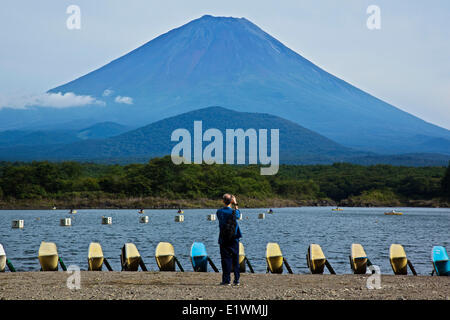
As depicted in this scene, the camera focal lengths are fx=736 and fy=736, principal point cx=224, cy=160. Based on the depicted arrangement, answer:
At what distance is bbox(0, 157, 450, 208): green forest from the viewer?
132 meters

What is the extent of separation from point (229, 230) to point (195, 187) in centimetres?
12475

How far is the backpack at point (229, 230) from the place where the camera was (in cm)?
1638

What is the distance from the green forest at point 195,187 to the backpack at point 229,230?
115273 millimetres

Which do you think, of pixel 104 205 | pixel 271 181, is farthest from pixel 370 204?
pixel 104 205

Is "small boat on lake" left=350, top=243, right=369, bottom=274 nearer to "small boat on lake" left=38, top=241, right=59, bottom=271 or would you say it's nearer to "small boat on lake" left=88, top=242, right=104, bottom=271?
"small boat on lake" left=88, top=242, right=104, bottom=271

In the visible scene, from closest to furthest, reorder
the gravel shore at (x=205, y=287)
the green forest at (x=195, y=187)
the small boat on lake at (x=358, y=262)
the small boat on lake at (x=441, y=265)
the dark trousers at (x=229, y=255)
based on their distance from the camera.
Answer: the gravel shore at (x=205, y=287) < the dark trousers at (x=229, y=255) < the small boat on lake at (x=441, y=265) < the small boat on lake at (x=358, y=262) < the green forest at (x=195, y=187)

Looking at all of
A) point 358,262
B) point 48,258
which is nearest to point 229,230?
point 358,262

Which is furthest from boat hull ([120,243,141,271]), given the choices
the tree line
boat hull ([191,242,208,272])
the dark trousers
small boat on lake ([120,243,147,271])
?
the tree line

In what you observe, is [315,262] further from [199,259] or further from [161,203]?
[161,203]

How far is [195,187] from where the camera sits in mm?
141000

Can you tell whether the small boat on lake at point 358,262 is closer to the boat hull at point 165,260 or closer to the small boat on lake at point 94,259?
the boat hull at point 165,260

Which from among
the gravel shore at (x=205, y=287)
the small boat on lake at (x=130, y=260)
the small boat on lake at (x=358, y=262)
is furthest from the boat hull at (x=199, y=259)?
the small boat on lake at (x=358, y=262)

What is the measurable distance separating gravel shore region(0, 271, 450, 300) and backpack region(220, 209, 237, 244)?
1.11 m

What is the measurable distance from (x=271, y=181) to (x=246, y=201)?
22.8m
